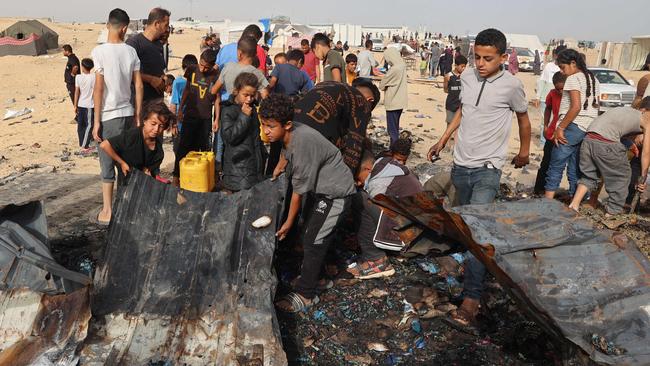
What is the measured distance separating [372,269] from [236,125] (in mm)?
1722

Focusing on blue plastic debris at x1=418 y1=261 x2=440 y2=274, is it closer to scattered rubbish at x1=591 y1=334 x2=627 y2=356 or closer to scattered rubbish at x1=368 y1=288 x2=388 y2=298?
scattered rubbish at x1=368 y1=288 x2=388 y2=298

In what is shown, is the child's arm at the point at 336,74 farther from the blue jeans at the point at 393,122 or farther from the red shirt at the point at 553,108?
the red shirt at the point at 553,108

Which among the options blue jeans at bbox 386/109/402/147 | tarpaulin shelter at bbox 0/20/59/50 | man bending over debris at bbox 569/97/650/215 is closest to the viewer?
man bending over debris at bbox 569/97/650/215

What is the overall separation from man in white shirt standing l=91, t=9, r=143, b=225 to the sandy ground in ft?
9.00

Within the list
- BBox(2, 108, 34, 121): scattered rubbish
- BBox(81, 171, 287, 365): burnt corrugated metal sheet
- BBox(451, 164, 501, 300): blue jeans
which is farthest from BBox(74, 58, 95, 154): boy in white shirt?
BBox(451, 164, 501, 300): blue jeans

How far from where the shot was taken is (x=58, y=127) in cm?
1080

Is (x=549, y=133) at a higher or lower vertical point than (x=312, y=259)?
higher

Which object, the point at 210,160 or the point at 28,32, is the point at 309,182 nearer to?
the point at 210,160

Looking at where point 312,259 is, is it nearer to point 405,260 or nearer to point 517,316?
point 405,260

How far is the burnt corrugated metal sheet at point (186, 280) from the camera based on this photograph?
2826 millimetres

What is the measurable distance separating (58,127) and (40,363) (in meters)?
9.50

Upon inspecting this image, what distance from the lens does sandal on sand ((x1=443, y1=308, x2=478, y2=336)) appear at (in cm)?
351


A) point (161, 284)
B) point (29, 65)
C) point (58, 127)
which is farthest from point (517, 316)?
point (29, 65)

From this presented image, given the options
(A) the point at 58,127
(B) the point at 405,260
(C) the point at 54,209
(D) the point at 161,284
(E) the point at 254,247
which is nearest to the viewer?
(D) the point at 161,284
